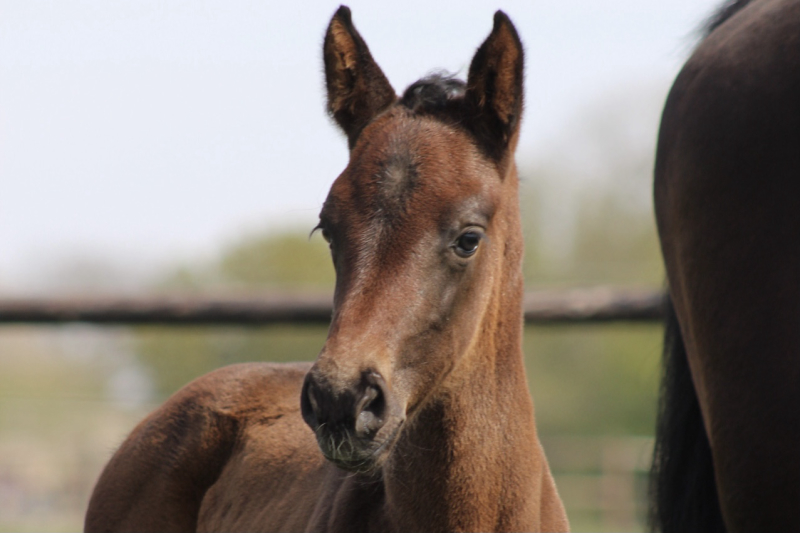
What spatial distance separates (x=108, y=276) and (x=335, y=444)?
3828 cm

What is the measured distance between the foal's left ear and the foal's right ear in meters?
0.30

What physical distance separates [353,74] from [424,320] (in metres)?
0.89

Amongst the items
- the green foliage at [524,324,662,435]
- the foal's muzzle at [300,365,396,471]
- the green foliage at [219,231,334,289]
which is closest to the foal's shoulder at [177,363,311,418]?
the foal's muzzle at [300,365,396,471]

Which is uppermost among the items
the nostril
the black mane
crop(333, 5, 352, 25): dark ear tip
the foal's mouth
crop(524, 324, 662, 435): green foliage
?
crop(333, 5, 352, 25): dark ear tip

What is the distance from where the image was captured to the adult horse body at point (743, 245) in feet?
5.95

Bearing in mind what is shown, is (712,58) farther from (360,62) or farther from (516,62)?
(360,62)

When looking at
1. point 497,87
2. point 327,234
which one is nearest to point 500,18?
point 497,87

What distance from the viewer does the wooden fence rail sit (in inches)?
221

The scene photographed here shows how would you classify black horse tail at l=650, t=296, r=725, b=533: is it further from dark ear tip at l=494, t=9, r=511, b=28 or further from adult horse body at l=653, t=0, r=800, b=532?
dark ear tip at l=494, t=9, r=511, b=28

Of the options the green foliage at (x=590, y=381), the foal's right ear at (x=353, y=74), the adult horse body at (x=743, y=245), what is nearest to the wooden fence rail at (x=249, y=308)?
the foal's right ear at (x=353, y=74)

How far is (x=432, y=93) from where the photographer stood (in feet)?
8.30

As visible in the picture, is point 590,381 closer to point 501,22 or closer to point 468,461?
point 468,461

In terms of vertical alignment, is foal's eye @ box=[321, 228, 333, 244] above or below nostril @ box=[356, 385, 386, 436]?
above

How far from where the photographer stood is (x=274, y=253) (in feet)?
109
